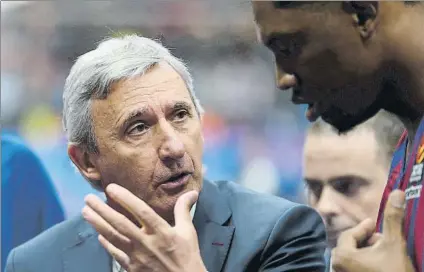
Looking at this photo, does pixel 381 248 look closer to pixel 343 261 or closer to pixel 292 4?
pixel 343 261

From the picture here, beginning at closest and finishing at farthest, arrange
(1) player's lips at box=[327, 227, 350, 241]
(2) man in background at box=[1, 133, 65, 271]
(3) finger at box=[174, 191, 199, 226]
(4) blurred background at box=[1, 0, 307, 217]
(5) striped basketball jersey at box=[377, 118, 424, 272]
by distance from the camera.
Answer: (5) striped basketball jersey at box=[377, 118, 424, 272]
(3) finger at box=[174, 191, 199, 226]
(1) player's lips at box=[327, 227, 350, 241]
(4) blurred background at box=[1, 0, 307, 217]
(2) man in background at box=[1, 133, 65, 271]

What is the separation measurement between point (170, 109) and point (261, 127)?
0.17 meters

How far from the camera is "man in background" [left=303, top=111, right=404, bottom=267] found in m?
1.04

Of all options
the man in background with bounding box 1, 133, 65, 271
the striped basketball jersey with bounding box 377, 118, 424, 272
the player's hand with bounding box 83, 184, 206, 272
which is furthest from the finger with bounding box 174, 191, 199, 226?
the man in background with bounding box 1, 133, 65, 271

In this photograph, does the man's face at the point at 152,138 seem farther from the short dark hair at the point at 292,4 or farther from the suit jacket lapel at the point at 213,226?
the short dark hair at the point at 292,4

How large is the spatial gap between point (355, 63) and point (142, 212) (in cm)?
31

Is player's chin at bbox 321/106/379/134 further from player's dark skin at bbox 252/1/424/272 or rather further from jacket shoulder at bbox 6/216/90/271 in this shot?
jacket shoulder at bbox 6/216/90/271

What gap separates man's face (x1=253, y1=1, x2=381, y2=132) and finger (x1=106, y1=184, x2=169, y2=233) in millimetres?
229

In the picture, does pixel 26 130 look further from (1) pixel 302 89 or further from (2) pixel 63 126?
(1) pixel 302 89

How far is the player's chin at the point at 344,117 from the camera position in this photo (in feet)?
2.99

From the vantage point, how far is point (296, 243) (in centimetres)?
109

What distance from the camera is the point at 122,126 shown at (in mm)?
1074

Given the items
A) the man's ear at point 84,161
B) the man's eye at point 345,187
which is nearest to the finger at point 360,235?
the man's eye at point 345,187

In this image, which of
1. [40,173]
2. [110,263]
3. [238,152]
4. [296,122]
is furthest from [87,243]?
[296,122]
